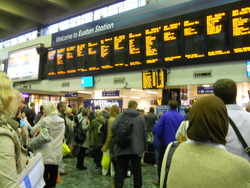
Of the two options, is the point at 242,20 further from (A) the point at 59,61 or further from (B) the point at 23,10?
(B) the point at 23,10

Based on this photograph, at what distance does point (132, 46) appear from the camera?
8398 millimetres

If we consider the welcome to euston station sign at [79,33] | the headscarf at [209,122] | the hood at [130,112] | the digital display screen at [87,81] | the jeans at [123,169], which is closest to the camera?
the headscarf at [209,122]

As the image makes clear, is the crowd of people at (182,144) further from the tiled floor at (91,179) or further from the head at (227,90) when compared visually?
the tiled floor at (91,179)

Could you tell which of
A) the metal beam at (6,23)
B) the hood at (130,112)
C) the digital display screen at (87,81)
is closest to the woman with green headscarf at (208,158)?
the hood at (130,112)

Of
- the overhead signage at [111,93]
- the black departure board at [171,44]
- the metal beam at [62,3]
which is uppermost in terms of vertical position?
the metal beam at [62,3]

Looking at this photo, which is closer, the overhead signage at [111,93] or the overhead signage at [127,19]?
the overhead signage at [127,19]

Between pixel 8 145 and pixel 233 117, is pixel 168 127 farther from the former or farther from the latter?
pixel 8 145

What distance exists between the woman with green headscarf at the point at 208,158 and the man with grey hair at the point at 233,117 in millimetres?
746

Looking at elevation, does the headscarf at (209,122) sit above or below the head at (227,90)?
below

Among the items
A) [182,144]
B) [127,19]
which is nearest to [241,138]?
[182,144]

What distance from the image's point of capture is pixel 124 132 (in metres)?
3.78

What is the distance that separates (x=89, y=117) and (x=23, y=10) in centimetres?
1319

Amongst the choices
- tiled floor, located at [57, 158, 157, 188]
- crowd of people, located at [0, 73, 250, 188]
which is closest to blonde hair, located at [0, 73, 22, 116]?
crowd of people, located at [0, 73, 250, 188]

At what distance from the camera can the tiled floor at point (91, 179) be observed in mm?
4570
